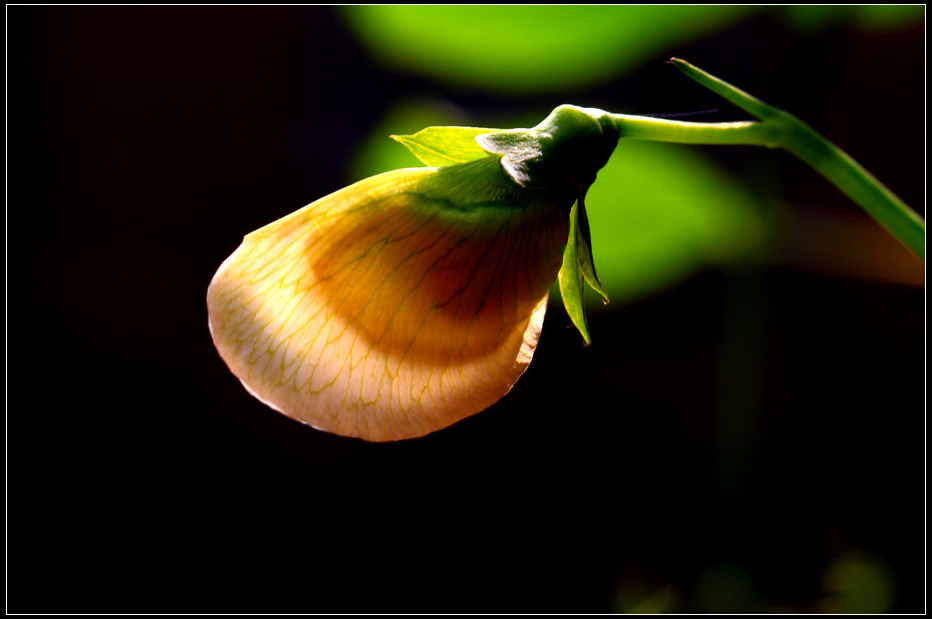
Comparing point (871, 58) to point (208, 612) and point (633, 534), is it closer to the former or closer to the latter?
point (633, 534)

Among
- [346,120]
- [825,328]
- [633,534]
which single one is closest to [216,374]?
[346,120]

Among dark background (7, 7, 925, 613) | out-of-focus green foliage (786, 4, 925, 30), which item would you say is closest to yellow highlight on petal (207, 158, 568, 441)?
out-of-focus green foliage (786, 4, 925, 30)

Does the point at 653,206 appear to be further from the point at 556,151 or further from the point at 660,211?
the point at 556,151

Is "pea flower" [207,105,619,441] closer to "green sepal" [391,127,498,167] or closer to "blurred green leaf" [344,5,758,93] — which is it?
"green sepal" [391,127,498,167]

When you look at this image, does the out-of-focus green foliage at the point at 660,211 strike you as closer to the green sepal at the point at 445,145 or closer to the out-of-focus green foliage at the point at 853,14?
the out-of-focus green foliage at the point at 853,14

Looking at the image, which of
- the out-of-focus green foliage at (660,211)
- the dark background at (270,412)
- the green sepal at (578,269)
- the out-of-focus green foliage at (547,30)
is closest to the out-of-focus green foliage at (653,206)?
the out-of-focus green foliage at (660,211)

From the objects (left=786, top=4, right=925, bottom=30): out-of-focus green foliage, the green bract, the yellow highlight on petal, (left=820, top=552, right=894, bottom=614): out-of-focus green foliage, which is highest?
(left=786, top=4, right=925, bottom=30): out-of-focus green foliage
